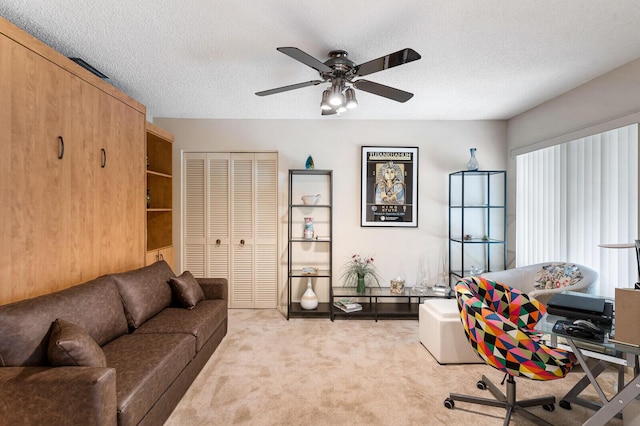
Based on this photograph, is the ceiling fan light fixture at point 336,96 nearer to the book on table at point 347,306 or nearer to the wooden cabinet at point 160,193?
the book on table at point 347,306

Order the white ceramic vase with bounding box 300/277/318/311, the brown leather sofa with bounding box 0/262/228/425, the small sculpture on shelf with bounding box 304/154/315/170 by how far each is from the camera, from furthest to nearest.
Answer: the small sculpture on shelf with bounding box 304/154/315/170 < the white ceramic vase with bounding box 300/277/318/311 < the brown leather sofa with bounding box 0/262/228/425

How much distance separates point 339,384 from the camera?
2465mm

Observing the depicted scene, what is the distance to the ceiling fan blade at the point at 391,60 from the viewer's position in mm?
1798

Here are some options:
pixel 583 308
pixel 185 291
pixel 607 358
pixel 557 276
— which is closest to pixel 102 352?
pixel 185 291

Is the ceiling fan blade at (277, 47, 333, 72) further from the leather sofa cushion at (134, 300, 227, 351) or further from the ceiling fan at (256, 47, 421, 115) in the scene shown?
the leather sofa cushion at (134, 300, 227, 351)

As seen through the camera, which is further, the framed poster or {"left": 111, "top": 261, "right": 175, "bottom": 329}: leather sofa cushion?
the framed poster

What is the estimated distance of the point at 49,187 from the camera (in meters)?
2.16

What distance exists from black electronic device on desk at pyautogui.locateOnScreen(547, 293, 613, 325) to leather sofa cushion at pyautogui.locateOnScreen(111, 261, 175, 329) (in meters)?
2.88

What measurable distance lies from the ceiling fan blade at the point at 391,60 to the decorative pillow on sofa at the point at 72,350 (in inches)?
86.5

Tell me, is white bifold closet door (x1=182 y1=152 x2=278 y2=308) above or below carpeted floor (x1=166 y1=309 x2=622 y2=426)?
above

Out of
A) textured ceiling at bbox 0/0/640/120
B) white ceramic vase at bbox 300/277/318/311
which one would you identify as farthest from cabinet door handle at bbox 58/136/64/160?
white ceramic vase at bbox 300/277/318/311

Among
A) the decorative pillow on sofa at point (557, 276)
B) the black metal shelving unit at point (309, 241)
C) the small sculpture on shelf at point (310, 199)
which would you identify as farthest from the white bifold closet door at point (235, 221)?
the decorative pillow on sofa at point (557, 276)

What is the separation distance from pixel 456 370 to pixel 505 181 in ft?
8.27

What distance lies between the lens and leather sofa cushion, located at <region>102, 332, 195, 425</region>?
1.61m
